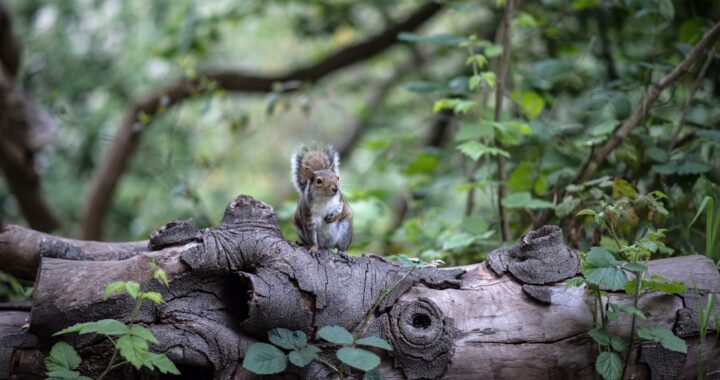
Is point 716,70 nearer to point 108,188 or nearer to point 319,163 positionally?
point 319,163

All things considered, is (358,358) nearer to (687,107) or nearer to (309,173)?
(309,173)

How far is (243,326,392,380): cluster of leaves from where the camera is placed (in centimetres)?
182

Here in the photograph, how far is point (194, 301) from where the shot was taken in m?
2.03

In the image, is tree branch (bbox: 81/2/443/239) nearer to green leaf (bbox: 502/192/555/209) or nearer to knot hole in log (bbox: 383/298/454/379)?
green leaf (bbox: 502/192/555/209)

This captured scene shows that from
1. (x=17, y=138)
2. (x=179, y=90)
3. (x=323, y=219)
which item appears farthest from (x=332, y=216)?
(x=17, y=138)

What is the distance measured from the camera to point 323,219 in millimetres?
2648

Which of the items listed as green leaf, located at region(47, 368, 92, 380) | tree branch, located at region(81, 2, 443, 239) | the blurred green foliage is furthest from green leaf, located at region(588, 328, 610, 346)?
tree branch, located at region(81, 2, 443, 239)

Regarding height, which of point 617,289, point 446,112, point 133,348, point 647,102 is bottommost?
point 446,112

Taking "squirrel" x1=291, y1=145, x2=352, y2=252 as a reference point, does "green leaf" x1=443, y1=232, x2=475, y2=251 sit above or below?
below

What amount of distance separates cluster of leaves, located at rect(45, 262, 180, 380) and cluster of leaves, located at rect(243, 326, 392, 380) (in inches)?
9.1

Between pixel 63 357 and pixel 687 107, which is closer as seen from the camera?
pixel 63 357

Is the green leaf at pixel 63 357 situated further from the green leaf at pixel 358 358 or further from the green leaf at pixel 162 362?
the green leaf at pixel 358 358

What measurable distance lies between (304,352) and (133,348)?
0.48m

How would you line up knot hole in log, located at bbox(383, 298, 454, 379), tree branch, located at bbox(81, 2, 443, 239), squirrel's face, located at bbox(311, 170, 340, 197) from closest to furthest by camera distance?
knot hole in log, located at bbox(383, 298, 454, 379) < squirrel's face, located at bbox(311, 170, 340, 197) < tree branch, located at bbox(81, 2, 443, 239)
